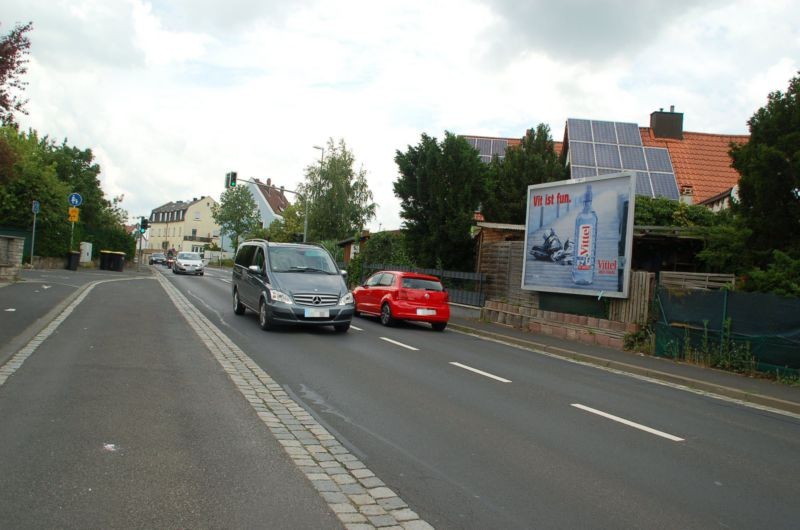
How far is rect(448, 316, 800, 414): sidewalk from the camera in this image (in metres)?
9.38

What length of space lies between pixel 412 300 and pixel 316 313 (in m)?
3.91

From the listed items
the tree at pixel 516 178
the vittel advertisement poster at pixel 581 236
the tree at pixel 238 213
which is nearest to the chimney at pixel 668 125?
the tree at pixel 516 178

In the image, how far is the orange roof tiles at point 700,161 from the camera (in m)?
32.0

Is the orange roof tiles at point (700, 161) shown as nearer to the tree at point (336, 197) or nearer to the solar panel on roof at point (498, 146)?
the solar panel on roof at point (498, 146)

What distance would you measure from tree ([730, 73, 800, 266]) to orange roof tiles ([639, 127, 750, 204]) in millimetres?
19744

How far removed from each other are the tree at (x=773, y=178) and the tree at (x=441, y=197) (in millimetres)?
10718

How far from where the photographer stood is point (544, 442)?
602 cm

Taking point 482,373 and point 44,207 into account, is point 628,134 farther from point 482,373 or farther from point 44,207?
point 44,207

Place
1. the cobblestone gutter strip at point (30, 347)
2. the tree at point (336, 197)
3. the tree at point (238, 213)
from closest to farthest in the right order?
the cobblestone gutter strip at point (30, 347)
the tree at point (336, 197)
the tree at point (238, 213)

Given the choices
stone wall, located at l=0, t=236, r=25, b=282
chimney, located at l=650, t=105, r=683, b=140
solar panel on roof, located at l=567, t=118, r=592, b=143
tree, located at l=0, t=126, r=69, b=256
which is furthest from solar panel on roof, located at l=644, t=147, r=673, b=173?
tree, located at l=0, t=126, r=69, b=256

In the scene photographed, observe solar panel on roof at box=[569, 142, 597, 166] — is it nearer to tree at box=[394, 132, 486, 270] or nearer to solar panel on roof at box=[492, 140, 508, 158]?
tree at box=[394, 132, 486, 270]

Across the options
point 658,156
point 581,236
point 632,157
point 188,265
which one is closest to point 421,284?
point 581,236

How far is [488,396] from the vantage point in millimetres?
8133

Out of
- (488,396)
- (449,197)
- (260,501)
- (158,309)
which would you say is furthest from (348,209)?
(260,501)
